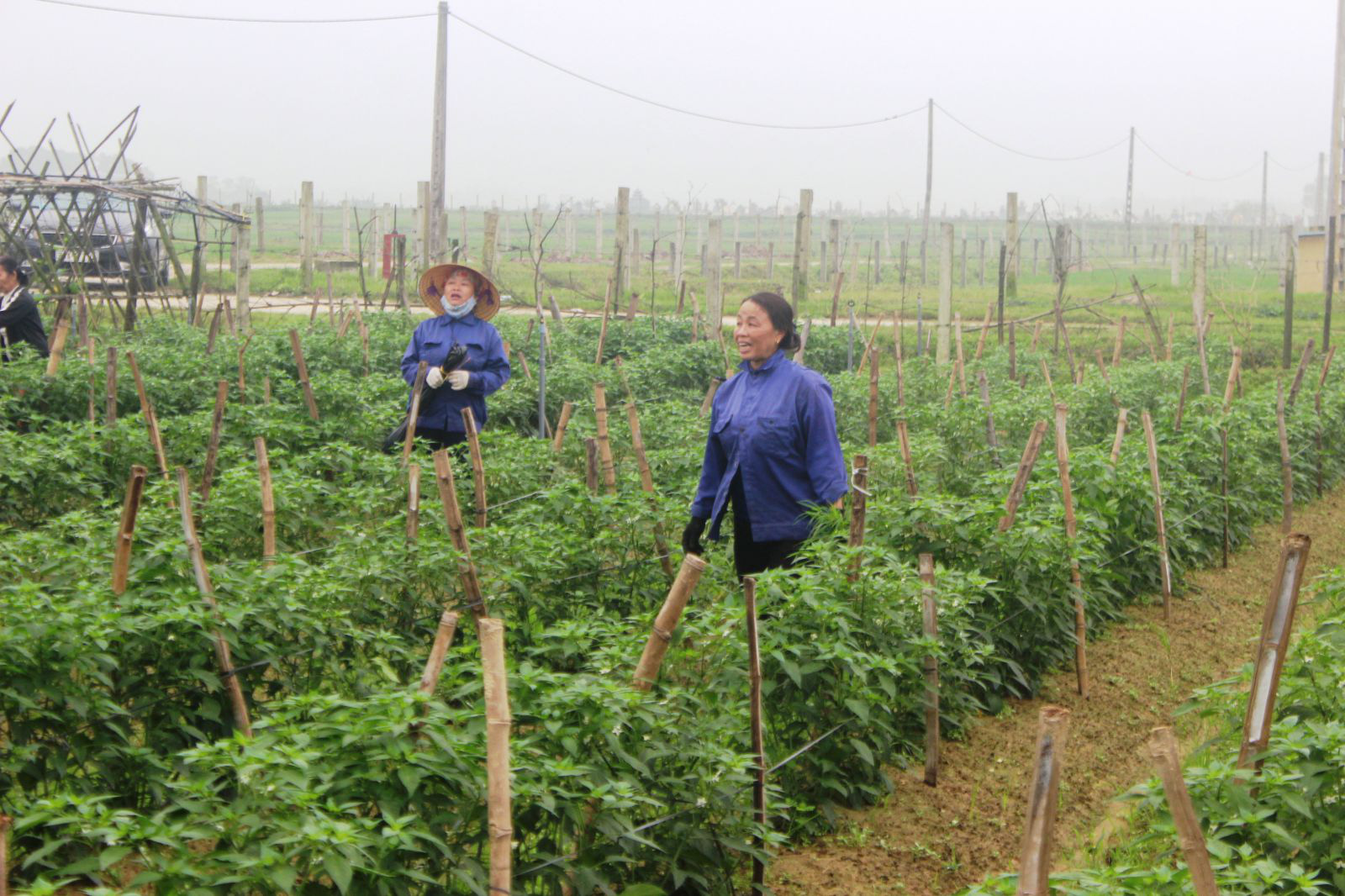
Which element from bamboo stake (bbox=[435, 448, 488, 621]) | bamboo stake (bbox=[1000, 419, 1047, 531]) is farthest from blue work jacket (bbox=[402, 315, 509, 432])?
bamboo stake (bbox=[1000, 419, 1047, 531])

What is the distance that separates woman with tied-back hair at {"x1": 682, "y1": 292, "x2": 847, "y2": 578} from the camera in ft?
17.2

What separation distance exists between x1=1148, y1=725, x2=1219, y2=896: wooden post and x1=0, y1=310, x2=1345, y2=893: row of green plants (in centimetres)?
126

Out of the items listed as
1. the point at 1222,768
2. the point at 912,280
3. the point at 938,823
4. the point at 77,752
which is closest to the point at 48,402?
the point at 77,752

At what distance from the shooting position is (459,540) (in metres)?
4.65

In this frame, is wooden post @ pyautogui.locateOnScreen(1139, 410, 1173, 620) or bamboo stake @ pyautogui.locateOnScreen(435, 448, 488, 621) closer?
bamboo stake @ pyautogui.locateOnScreen(435, 448, 488, 621)

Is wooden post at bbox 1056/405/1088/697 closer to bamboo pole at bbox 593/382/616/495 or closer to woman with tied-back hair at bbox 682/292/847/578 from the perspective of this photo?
woman with tied-back hair at bbox 682/292/847/578

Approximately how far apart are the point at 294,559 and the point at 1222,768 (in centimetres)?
294

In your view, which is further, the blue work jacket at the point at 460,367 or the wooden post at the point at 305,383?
the wooden post at the point at 305,383

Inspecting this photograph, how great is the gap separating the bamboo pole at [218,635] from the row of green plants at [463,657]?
49 mm

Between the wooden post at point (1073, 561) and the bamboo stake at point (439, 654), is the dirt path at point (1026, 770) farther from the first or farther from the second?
the bamboo stake at point (439, 654)

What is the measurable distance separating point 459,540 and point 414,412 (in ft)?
7.76

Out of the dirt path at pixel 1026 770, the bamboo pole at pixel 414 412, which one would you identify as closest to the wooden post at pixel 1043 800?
the dirt path at pixel 1026 770

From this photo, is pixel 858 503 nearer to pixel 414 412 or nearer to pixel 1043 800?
pixel 1043 800

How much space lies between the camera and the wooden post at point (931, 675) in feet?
15.7
